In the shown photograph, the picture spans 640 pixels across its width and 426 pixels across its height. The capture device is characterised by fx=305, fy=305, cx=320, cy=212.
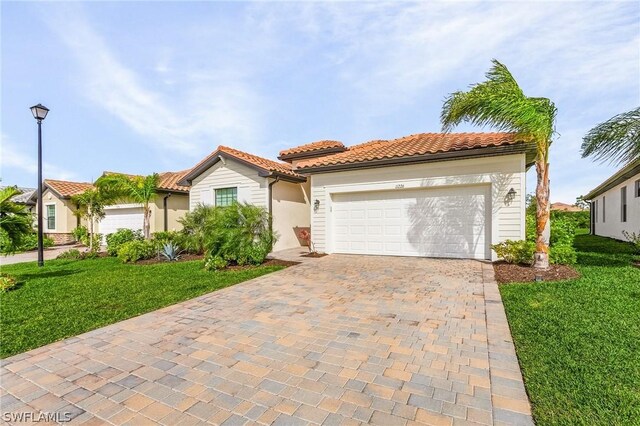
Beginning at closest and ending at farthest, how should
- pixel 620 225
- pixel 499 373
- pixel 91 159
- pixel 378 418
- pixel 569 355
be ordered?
1. pixel 378 418
2. pixel 499 373
3. pixel 569 355
4. pixel 620 225
5. pixel 91 159

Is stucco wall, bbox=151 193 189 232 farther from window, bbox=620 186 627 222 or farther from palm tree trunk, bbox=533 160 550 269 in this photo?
window, bbox=620 186 627 222

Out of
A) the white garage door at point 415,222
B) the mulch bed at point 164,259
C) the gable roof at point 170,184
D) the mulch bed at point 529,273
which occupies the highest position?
the gable roof at point 170,184

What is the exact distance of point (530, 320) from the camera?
4418mm

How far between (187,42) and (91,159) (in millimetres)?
13155

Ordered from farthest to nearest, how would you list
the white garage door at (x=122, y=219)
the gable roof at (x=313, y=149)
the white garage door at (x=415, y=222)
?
1. the white garage door at (x=122, y=219)
2. the gable roof at (x=313, y=149)
3. the white garage door at (x=415, y=222)

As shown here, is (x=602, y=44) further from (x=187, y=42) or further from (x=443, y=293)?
(x=187, y=42)

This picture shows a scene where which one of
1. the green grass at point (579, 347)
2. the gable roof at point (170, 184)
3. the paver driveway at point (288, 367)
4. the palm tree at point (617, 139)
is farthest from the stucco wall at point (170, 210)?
the palm tree at point (617, 139)

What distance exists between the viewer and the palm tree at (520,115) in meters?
7.08

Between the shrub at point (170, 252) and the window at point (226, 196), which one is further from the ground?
the window at point (226, 196)

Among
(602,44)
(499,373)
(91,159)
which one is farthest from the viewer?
(91,159)

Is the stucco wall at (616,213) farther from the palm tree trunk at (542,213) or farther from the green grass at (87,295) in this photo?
the green grass at (87,295)

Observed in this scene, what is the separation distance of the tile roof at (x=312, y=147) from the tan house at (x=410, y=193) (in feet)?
8.43

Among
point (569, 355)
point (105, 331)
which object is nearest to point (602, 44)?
point (569, 355)

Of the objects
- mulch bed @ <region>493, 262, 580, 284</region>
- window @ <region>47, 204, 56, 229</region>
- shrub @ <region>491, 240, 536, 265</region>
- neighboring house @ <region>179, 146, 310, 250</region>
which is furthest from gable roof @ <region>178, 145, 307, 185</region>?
window @ <region>47, 204, 56, 229</region>
